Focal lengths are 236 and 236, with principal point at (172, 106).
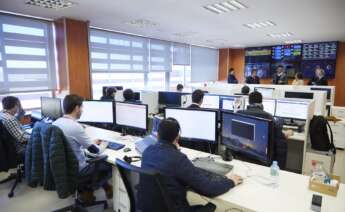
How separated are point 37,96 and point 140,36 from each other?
10.1ft

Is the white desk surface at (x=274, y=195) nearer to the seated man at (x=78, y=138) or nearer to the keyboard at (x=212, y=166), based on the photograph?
the keyboard at (x=212, y=166)

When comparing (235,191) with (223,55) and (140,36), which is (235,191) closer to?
(140,36)

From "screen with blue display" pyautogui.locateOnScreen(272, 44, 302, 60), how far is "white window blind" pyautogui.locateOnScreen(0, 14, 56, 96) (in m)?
7.72

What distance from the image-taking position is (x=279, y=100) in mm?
3695

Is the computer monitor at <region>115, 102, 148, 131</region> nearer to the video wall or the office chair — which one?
the office chair

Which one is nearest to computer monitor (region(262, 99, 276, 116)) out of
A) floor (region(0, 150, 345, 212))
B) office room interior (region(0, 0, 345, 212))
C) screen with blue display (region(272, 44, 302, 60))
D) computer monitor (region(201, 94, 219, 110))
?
office room interior (region(0, 0, 345, 212))

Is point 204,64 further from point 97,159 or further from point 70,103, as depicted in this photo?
point 97,159

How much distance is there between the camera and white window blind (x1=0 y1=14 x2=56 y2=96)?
4.06 metres

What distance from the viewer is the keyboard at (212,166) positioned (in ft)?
5.89

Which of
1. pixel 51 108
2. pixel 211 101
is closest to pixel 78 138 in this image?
pixel 51 108

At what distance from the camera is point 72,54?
4.61 metres

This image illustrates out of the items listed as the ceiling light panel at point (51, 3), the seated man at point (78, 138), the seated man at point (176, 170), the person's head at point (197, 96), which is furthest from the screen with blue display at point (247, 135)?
the ceiling light panel at point (51, 3)

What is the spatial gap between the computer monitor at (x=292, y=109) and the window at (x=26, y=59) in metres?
4.29

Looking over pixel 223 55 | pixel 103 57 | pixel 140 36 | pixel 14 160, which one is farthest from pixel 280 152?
pixel 223 55
